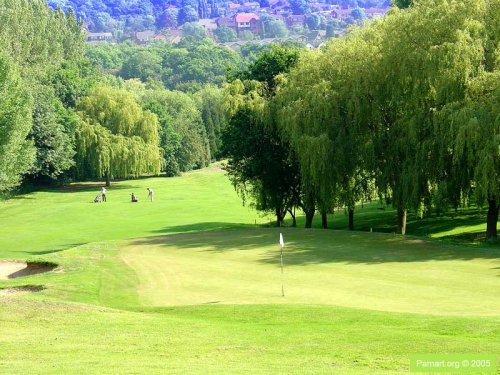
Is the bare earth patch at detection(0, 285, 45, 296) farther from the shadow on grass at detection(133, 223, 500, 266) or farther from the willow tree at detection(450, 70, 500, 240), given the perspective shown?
the willow tree at detection(450, 70, 500, 240)

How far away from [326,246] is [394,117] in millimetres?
10902

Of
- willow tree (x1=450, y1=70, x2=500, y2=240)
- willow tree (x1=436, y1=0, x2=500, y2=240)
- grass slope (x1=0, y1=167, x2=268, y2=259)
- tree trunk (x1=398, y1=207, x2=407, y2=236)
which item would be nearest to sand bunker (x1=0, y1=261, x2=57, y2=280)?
grass slope (x1=0, y1=167, x2=268, y2=259)

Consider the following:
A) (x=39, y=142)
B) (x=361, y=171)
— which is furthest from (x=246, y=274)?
(x=39, y=142)

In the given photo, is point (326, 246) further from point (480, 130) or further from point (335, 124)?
point (335, 124)

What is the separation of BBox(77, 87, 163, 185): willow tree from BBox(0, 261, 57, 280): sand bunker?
2345 inches

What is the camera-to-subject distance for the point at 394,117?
4894 cm

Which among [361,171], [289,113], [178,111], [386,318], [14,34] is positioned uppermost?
[14,34]

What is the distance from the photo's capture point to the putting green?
28203 mm

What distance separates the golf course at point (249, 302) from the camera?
19.2 m

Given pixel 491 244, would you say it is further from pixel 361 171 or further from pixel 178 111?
pixel 178 111

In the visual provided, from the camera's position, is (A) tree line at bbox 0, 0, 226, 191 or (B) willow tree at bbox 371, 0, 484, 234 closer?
(B) willow tree at bbox 371, 0, 484, 234

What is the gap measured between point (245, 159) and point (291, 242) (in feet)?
54.7

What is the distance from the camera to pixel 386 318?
2452 cm

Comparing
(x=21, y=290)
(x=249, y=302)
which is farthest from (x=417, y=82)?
(x=21, y=290)
